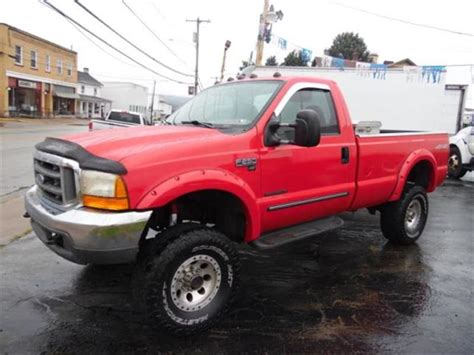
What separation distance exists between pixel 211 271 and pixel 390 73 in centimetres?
1339

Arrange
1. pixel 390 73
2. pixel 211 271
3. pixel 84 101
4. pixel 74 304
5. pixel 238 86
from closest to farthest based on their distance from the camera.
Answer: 1. pixel 211 271
2. pixel 74 304
3. pixel 238 86
4. pixel 390 73
5. pixel 84 101

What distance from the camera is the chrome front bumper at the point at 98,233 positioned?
3.13m

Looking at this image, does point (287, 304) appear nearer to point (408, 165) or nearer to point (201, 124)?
point (201, 124)

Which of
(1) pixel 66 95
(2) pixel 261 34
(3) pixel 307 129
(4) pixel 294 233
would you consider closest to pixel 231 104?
(3) pixel 307 129

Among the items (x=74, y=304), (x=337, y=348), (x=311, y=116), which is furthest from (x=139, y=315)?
(x=311, y=116)

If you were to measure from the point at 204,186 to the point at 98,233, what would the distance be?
0.86 metres

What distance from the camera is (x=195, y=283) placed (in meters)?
3.63

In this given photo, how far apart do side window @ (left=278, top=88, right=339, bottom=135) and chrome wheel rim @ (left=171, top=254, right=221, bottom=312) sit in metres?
1.60

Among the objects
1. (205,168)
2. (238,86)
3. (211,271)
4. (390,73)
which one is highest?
(390,73)

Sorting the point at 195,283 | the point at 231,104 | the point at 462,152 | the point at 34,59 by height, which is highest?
the point at 34,59

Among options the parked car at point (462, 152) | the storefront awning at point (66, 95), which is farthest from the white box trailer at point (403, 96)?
the storefront awning at point (66, 95)

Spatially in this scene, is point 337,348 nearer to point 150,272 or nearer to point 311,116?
point 150,272

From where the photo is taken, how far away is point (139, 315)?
151 inches

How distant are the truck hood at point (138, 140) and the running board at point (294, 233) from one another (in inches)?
42.9
